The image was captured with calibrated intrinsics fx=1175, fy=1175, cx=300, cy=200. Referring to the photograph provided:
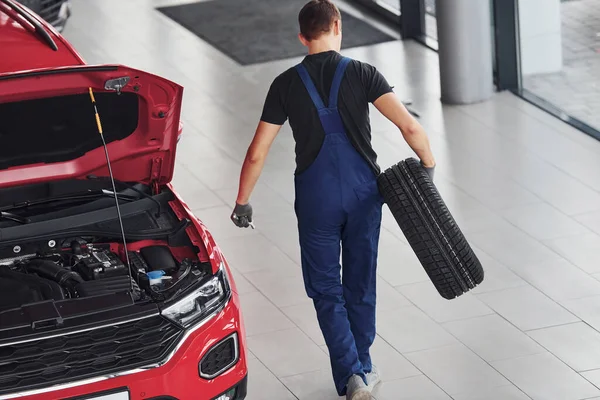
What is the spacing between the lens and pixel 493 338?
5789 mm

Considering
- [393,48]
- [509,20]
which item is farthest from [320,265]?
[393,48]

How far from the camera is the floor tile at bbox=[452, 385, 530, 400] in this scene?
5.20m

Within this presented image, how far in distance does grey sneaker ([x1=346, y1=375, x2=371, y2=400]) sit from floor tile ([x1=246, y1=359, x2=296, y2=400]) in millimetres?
311

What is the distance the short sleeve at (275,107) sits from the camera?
4.97 meters

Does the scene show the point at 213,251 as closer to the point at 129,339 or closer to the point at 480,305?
the point at 129,339

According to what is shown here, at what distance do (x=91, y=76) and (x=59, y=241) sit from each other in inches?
28.3

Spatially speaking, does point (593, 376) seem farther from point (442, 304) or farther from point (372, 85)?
point (372, 85)

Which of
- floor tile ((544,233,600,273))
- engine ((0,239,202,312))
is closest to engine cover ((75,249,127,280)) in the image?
engine ((0,239,202,312))

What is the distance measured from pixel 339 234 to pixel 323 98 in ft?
2.00

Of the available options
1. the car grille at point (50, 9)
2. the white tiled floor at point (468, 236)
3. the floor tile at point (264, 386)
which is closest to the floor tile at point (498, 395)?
the white tiled floor at point (468, 236)

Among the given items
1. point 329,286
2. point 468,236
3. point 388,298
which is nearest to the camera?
point 329,286

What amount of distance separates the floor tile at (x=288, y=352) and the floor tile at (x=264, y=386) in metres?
0.05

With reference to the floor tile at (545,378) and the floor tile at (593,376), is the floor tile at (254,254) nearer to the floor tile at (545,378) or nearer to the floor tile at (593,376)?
the floor tile at (545,378)

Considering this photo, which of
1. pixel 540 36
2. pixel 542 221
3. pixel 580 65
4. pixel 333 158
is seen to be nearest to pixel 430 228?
pixel 333 158
